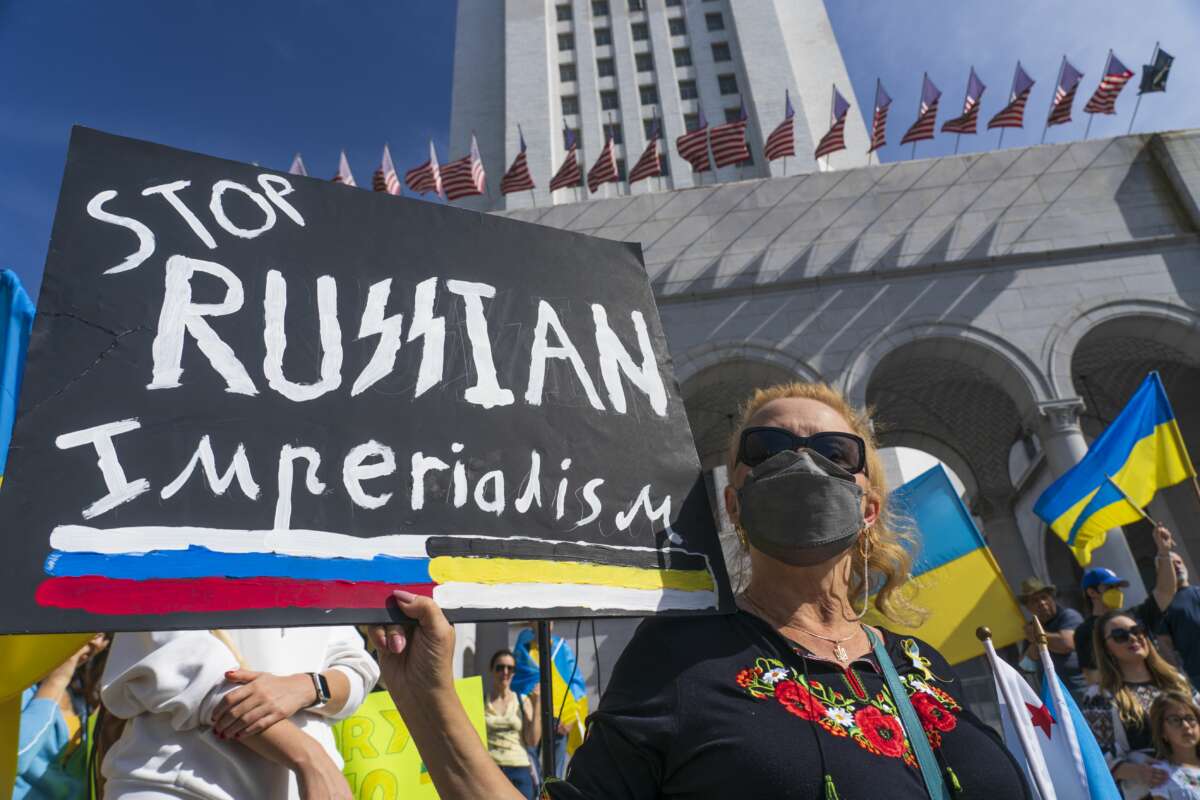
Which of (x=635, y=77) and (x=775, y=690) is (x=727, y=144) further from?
(x=635, y=77)

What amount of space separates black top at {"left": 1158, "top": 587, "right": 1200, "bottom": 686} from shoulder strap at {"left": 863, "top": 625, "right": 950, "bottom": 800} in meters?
4.72

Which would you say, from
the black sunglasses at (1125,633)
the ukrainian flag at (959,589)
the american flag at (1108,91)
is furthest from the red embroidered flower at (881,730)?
the american flag at (1108,91)

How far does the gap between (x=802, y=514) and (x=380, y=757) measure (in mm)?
2689

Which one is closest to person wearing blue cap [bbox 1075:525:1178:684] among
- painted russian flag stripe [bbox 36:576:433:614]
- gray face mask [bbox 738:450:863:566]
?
gray face mask [bbox 738:450:863:566]

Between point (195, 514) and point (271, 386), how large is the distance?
12.6 inches

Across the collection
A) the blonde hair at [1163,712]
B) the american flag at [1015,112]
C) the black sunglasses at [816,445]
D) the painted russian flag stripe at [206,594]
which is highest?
the american flag at [1015,112]

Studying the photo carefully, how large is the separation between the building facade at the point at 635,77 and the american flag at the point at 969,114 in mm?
13696

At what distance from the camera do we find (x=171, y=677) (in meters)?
1.90

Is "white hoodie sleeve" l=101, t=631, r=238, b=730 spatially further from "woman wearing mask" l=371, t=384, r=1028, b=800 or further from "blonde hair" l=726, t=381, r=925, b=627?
"blonde hair" l=726, t=381, r=925, b=627

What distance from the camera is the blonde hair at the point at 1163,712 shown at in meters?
4.20

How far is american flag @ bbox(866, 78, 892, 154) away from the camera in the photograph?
1633 cm

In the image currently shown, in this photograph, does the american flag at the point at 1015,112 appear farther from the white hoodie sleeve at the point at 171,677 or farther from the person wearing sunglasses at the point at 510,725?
the white hoodie sleeve at the point at 171,677

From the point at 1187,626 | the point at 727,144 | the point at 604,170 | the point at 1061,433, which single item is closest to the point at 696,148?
the point at 727,144

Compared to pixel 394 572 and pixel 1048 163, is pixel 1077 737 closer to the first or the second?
pixel 394 572
